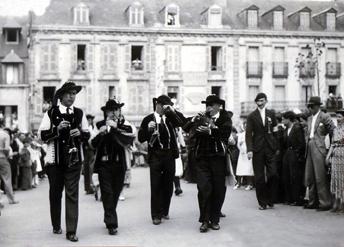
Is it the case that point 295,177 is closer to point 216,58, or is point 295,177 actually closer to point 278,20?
point 216,58

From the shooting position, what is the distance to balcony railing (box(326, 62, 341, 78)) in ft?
133

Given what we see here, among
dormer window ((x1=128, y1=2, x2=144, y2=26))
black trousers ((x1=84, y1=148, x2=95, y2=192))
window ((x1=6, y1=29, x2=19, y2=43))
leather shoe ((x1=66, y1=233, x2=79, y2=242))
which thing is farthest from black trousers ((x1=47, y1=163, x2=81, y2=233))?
window ((x1=6, y1=29, x2=19, y2=43))

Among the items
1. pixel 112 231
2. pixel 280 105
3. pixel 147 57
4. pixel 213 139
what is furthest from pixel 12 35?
pixel 112 231

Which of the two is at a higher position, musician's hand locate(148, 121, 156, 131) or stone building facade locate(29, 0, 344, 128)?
stone building facade locate(29, 0, 344, 128)

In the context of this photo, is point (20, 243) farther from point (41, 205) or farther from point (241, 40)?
point (241, 40)

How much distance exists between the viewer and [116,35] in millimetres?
39469

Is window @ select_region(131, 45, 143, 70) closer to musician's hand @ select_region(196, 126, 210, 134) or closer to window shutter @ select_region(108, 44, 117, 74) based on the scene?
window shutter @ select_region(108, 44, 117, 74)

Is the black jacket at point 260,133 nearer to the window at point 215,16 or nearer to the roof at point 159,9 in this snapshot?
the roof at point 159,9

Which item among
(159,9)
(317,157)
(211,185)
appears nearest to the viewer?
(211,185)

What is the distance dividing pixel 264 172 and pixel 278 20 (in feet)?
106

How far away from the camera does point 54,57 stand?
38875mm

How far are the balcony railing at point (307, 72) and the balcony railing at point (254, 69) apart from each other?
2655 mm

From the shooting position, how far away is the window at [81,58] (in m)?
39.3

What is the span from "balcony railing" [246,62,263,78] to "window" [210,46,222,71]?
74.8 inches
